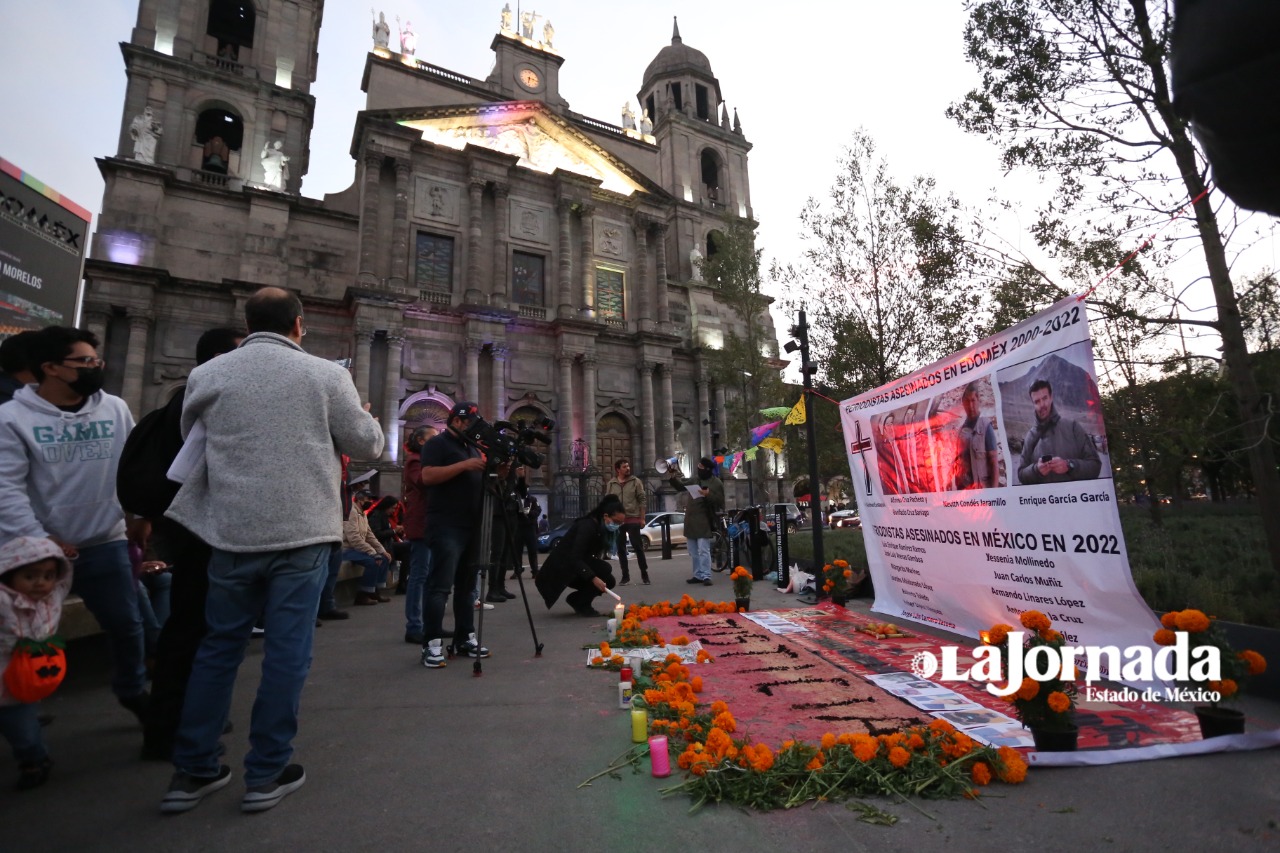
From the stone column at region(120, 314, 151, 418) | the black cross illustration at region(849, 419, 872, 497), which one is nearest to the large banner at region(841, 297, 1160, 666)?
the black cross illustration at region(849, 419, 872, 497)

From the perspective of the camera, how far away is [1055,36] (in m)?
6.45

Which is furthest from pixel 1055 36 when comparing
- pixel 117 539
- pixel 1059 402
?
pixel 117 539

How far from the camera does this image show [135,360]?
19859mm

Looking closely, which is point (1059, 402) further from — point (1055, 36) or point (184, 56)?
point (184, 56)

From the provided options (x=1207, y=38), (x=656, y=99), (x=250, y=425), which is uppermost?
(x=656, y=99)

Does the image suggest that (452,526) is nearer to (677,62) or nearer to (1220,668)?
(1220,668)

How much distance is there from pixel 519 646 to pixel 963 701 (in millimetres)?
3586

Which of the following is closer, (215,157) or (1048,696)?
(1048,696)

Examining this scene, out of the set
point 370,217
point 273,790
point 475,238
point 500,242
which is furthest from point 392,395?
point 273,790

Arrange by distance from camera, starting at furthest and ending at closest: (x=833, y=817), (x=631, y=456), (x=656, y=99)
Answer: (x=656, y=99) < (x=631, y=456) < (x=833, y=817)

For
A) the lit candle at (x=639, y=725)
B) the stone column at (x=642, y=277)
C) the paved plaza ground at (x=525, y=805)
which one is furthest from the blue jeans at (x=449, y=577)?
the stone column at (x=642, y=277)

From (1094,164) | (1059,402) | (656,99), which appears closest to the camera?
(1059,402)

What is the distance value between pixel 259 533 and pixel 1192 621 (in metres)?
4.09

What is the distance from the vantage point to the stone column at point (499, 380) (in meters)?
24.0
